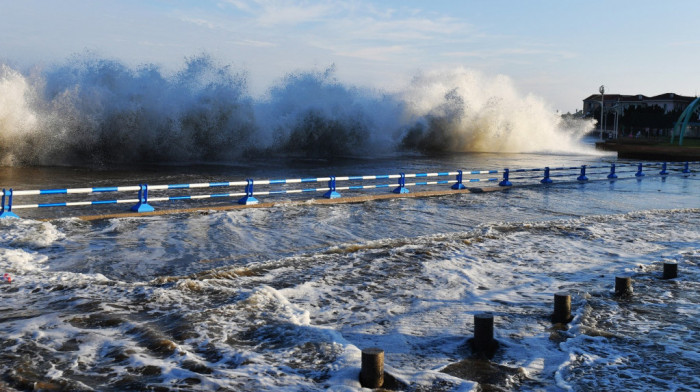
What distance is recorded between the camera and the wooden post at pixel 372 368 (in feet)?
16.9

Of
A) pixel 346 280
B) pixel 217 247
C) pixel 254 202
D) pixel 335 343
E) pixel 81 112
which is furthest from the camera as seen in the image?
pixel 81 112

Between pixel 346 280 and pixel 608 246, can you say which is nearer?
pixel 346 280

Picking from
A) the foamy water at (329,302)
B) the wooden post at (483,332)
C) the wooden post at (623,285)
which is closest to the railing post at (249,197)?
the foamy water at (329,302)

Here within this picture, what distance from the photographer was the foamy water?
5.64m

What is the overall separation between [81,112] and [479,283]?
27.1 m

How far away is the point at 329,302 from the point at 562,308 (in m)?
2.82

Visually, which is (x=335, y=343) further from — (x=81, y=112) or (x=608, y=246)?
(x=81, y=112)

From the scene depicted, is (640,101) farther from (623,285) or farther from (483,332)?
(483,332)

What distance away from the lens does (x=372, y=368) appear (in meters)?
5.19

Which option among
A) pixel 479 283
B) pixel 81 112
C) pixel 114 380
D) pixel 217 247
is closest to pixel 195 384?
pixel 114 380

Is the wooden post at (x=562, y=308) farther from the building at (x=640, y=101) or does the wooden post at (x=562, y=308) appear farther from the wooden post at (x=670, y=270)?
the building at (x=640, y=101)

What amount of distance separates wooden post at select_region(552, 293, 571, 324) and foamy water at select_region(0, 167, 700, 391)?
0.18 m

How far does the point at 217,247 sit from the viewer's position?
11141 mm

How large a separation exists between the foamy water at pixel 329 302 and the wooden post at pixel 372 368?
0.57 feet
